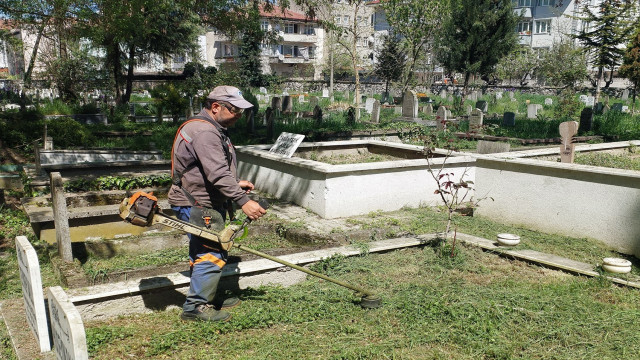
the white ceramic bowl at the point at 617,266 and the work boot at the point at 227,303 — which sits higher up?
the white ceramic bowl at the point at 617,266

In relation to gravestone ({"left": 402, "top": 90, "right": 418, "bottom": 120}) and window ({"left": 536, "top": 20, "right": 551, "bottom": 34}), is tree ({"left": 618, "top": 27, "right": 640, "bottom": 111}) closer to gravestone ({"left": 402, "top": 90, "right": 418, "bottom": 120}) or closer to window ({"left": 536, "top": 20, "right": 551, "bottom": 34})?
gravestone ({"left": 402, "top": 90, "right": 418, "bottom": 120})

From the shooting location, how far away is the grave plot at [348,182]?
712 cm

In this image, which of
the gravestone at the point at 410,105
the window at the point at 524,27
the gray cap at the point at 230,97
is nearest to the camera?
the gray cap at the point at 230,97

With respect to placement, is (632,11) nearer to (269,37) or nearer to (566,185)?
(269,37)

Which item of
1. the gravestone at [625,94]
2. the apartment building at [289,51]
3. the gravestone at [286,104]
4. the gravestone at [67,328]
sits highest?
the apartment building at [289,51]

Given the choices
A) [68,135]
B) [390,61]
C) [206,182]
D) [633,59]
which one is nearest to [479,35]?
[390,61]

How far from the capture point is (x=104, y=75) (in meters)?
27.7

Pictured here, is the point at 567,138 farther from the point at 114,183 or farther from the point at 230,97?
the point at 114,183

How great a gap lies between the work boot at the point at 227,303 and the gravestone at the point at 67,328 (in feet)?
5.38

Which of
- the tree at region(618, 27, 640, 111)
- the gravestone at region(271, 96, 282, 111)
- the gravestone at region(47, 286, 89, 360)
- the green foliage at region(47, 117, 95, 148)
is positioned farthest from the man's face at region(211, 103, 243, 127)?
the tree at region(618, 27, 640, 111)

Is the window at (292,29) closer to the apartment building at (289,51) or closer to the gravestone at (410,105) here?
the apartment building at (289,51)

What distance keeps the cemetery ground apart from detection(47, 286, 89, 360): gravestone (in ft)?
3.11

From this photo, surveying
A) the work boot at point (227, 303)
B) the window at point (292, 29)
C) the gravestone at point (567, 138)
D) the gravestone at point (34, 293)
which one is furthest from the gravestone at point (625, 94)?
the gravestone at point (34, 293)

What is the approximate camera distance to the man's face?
4008 mm
